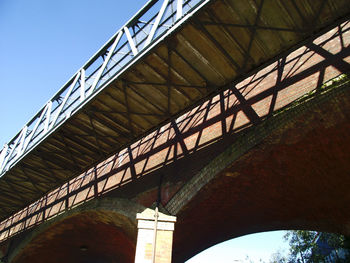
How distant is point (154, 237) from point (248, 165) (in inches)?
99.3

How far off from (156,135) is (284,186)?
12.1 ft

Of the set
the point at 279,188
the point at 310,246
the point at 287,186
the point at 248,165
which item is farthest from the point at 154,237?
the point at 310,246

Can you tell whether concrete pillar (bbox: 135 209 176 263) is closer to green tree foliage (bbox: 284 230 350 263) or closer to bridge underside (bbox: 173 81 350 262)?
bridge underside (bbox: 173 81 350 262)

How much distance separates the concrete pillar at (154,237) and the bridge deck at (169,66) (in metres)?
1.83

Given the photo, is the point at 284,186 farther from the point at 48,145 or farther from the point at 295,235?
the point at 295,235

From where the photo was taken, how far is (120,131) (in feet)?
21.6

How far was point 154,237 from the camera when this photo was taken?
6066 millimetres

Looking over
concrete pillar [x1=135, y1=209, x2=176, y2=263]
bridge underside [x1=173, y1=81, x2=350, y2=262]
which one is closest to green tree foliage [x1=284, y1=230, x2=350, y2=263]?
bridge underside [x1=173, y1=81, x2=350, y2=262]

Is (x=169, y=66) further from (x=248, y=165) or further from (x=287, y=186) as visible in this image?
(x=287, y=186)

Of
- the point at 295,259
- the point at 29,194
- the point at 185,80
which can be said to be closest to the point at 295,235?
the point at 295,259

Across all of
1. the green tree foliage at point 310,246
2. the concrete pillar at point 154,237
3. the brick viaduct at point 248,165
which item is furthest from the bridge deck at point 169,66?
the green tree foliage at point 310,246

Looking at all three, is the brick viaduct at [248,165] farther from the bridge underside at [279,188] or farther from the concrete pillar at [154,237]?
the concrete pillar at [154,237]

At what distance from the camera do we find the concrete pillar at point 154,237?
231 inches

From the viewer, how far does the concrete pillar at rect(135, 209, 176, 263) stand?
5.86 m
